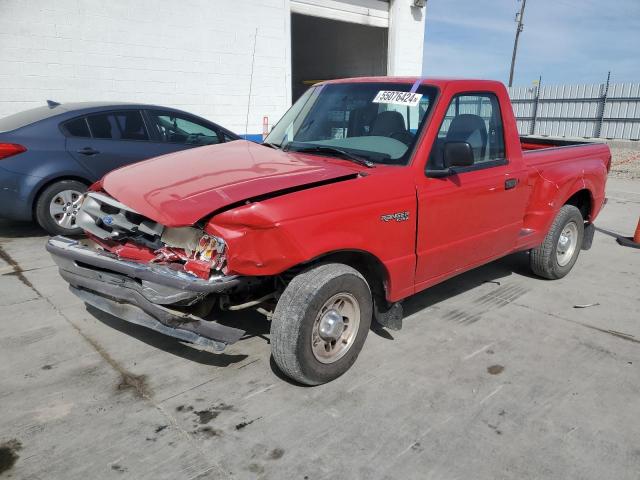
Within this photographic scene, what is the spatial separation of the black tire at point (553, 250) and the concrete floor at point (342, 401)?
0.69 m

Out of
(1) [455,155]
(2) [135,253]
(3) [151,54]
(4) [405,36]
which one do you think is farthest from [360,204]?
(4) [405,36]

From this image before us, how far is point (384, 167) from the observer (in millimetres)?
3465

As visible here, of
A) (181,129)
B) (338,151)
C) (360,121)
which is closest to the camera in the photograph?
(338,151)

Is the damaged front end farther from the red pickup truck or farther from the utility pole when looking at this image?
the utility pole

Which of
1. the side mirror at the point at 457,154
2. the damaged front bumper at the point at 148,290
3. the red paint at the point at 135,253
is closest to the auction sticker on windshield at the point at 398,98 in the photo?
the side mirror at the point at 457,154

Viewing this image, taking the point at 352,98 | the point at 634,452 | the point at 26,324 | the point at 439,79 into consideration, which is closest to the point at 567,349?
the point at 634,452

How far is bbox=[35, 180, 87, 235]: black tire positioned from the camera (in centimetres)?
606

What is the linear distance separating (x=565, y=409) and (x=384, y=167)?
1.86 meters

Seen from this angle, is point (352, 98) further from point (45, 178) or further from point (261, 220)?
point (45, 178)

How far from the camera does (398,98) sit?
3811mm

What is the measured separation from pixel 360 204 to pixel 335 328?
79 centimetres

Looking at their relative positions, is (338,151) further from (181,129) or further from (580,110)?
(580,110)

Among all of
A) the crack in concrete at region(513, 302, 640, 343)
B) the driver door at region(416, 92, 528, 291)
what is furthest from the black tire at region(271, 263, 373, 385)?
the crack in concrete at region(513, 302, 640, 343)

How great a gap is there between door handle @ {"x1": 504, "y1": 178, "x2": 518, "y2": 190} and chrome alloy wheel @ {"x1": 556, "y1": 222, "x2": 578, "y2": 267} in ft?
4.69
